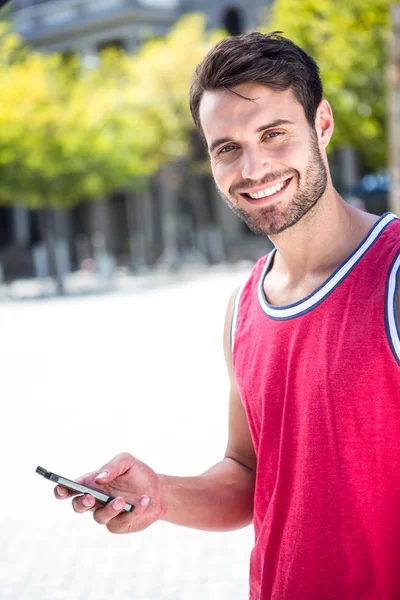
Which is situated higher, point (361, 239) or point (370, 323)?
point (361, 239)

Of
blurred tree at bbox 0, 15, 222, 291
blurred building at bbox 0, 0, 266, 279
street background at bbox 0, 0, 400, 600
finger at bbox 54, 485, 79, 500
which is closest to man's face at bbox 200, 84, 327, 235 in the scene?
finger at bbox 54, 485, 79, 500

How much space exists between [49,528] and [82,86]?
3041 cm

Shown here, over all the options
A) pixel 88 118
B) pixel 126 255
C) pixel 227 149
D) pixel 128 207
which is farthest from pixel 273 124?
pixel 128 207

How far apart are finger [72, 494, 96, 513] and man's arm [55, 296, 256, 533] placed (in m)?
0.04

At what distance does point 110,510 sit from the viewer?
1812mm

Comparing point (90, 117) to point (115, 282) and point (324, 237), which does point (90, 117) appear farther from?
point (324, 237)

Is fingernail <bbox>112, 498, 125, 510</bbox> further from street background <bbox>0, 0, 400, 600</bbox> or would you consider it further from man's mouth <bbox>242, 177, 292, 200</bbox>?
street background <bbox>0, 0, 400, 600</bbox>

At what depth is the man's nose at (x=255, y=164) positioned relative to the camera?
187 cm

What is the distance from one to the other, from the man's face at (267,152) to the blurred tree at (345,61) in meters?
13.1

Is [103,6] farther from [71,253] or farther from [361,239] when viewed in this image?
[361,239]

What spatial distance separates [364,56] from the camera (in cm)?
1708

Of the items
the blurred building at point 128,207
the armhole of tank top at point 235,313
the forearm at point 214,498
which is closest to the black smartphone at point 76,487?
the forearm at point 214,498

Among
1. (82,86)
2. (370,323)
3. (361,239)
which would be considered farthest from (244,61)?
(82,86)

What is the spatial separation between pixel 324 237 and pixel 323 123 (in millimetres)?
265
